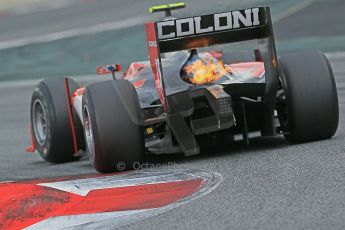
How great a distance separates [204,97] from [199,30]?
22.1 inches

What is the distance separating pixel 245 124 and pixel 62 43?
10772mm

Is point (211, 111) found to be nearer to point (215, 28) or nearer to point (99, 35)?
point (215, 28)

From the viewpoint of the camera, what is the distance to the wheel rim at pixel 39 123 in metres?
9.62

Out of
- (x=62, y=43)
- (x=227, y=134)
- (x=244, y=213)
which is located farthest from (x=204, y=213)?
(x=62, y=43)

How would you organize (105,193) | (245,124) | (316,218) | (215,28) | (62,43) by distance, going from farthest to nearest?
(62,43)
(245,124)
(215,28)
(105,193)
(316,218)

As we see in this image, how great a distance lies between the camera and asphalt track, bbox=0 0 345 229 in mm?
4885

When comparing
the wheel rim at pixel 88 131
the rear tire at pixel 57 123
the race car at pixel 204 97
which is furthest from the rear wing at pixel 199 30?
the rear tire at pixel 57 123

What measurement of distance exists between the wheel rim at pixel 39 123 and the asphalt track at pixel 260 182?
0.92 feet

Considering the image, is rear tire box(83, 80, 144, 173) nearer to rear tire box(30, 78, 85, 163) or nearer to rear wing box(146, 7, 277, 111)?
rear wing box(146, 7, 277, 111)

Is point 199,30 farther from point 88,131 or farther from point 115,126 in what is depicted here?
point 88,131

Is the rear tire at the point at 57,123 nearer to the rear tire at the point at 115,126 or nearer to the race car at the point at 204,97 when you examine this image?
Answer: the race car at the point at 204,97

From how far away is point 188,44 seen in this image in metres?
7.45

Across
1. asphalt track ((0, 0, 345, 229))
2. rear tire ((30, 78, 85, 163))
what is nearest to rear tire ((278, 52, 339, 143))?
asphalt track ((0, 0, 345, 229))

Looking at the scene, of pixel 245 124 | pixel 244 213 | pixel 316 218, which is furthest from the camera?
pixel 245 124
